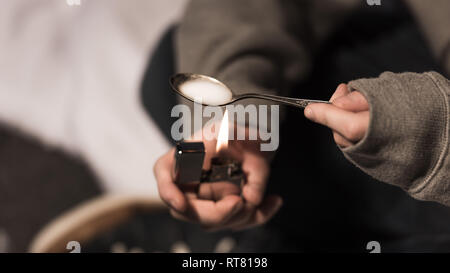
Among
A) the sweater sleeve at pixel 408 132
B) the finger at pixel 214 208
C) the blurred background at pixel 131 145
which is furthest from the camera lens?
the blurred background at pixel 131 145

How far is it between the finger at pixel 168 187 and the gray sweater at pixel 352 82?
0.11 metres

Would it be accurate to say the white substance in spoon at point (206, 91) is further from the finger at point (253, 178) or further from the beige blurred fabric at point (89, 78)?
the beige blurred fabric at point (89, 78)

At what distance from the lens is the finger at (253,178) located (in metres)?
0.37

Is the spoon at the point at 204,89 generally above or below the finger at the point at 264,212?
above

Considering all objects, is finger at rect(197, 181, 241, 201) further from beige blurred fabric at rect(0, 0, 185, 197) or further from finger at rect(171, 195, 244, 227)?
beige blurred fabric at rect(0, 0, 185, 197)

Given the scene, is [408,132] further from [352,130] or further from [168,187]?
[168,187]

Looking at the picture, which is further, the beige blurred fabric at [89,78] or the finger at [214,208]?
the beige blurred fabric at [89,78]

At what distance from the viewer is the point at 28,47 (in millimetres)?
664

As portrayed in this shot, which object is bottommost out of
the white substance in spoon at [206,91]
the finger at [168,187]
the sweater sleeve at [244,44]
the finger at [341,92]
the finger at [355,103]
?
the finger at [168,187]

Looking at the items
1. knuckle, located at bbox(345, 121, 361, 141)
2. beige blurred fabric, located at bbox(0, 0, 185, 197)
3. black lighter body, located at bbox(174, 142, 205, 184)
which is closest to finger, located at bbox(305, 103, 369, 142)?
knuckle, located at bbox(345, 121, 361, 141)

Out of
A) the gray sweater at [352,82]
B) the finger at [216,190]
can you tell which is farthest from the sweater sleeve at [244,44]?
the finger at [216,190]

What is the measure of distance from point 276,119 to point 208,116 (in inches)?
3.0
